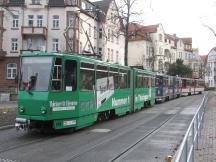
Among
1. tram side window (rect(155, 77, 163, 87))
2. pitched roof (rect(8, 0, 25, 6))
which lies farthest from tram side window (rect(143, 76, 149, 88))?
pitched roof (rect(8, 0, 25, 6))

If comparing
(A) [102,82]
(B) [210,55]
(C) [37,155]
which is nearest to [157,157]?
(C) [37,155]

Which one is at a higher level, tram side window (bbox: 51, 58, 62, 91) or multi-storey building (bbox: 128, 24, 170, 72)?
multi-storey building (bbox: 128, 24, 170, 72)

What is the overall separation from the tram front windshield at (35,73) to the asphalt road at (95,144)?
70.1 inches

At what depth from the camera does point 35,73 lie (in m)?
14.0

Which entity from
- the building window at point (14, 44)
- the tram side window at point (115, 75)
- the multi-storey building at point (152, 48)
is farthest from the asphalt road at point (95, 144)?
the multi-storey building at point (152, 48)

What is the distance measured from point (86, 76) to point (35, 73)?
248 cm

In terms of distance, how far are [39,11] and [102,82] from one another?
36.8 metres

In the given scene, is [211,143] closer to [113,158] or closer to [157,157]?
[157,157]

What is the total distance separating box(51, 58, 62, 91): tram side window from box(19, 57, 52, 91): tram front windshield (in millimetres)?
191

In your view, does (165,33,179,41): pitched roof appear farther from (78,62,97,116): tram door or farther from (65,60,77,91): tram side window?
(65,60,77,91): tram side window

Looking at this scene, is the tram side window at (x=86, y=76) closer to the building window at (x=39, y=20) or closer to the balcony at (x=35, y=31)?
the balcony at (x=35, y=31)

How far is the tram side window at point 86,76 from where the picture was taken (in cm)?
1532

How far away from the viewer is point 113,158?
1016cm

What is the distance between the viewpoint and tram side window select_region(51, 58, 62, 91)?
13.8 metres
